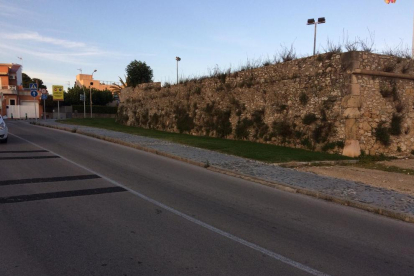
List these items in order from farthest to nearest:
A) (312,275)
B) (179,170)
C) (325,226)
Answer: (179,170), (325,226), (312,275)

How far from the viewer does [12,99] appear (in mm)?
55094

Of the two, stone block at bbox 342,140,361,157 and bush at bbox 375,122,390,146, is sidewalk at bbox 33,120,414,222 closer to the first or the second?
stone block at bbox 342,140,361,157

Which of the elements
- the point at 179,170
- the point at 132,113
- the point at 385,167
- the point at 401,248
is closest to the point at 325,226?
the point at 401,248

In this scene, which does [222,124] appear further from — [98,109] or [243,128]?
[98,109]

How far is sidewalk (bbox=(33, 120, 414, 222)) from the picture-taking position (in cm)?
690

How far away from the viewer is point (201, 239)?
4.80 m

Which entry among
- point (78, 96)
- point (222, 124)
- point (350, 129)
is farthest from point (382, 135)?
point (78, 96)

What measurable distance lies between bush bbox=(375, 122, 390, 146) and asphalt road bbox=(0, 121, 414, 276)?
8.26 meters

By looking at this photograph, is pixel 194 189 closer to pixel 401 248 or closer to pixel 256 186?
pixel 256 186

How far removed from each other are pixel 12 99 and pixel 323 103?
183 feet

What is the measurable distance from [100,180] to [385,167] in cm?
992

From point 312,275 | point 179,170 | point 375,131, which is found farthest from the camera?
point 375,131

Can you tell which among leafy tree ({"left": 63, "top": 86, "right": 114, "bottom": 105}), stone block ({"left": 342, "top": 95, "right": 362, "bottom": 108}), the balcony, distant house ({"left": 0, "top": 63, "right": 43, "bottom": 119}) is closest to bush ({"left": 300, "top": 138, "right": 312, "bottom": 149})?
stone block ({"left": 342, "top": 95, "right": 362, "bottom": 108})

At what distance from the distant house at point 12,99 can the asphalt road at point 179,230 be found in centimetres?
5147
